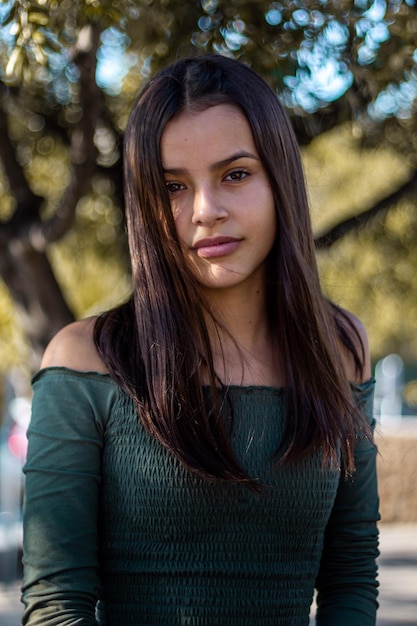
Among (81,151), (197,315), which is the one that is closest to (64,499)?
(197,315)

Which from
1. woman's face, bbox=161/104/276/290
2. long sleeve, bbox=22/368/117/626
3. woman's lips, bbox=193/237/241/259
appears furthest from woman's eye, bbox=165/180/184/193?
long sleeve, bbox=22/368/117/626

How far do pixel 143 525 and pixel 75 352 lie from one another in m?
0.37

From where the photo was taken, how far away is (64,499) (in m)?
1.82

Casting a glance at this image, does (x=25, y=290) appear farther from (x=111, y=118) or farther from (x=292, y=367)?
(x=292, y=367)

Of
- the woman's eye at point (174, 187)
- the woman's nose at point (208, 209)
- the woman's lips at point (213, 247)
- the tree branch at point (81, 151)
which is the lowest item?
the woman's lips at point (213, 247)

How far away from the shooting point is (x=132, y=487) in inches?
73.8

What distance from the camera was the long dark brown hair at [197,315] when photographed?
1.93 m

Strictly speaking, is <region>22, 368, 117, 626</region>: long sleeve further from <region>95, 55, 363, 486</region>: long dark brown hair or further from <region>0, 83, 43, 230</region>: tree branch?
<region>0, 83, 43, 230</region>: tree branch

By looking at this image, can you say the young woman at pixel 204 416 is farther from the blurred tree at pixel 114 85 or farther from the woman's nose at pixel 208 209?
the blurred tree at pixel 114 85

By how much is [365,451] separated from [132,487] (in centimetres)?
61

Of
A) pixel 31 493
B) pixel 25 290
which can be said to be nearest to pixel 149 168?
pixel 31 493

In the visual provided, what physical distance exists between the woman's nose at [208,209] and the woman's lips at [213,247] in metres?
0.04

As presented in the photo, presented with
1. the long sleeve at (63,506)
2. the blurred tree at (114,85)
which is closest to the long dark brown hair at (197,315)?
the long sleeve at (63,506)

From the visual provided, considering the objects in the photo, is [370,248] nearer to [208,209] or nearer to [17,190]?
[17,190]
